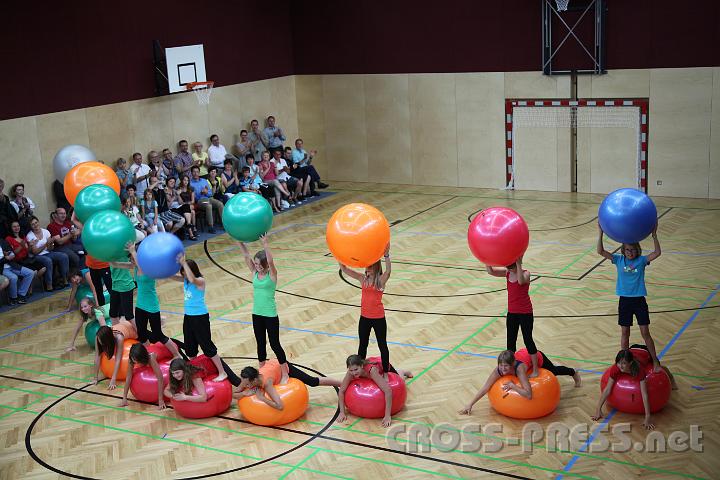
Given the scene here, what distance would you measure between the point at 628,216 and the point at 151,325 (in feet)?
17.0

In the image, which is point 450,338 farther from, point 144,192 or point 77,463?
point 144,192

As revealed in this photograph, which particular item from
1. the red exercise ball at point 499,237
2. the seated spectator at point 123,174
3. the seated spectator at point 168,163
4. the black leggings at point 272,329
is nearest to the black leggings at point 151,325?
the black leggings at point 272,329

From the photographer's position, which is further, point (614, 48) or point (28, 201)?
point (614, 48)

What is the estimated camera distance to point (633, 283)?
8258mm

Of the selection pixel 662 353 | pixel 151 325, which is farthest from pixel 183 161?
pixel 662 353

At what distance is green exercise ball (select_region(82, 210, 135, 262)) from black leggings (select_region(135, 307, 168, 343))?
2.33 feet

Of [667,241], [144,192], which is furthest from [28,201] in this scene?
[667,241]

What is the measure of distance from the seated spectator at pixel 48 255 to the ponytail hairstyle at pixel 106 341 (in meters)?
4.19

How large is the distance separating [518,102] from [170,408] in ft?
38.9

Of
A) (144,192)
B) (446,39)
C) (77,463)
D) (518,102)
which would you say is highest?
(446,39)

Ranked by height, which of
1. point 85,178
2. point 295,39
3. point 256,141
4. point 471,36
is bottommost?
point 256,141

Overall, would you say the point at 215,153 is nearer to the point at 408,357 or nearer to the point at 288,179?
the point at 288,179

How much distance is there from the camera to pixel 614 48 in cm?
1689

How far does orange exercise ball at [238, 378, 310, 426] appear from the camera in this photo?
26.7 feet
